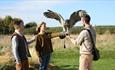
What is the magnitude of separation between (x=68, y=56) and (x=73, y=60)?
2.29 m

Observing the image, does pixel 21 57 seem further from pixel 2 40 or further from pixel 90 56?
pixel 2 40

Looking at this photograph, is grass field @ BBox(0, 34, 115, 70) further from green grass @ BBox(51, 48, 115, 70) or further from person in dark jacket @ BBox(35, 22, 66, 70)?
person in dark jacket @ BBox(35, 22, 66, 70)

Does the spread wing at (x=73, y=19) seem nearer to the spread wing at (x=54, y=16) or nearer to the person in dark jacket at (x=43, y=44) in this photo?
the spread wing at (x=54, y=16)

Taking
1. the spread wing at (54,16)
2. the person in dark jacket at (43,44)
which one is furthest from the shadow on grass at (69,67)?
the spread wing at (54,16)

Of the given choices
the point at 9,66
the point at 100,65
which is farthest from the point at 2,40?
the point at 9,66

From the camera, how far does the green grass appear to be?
17.1m

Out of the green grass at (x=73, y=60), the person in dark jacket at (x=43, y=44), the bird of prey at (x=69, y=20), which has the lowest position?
the green grass at (x=73, y=60)

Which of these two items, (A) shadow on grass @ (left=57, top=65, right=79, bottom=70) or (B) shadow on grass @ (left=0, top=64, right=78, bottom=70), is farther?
(A) shadow on grass @ (left=57, top=65, right=79, bottom=70)

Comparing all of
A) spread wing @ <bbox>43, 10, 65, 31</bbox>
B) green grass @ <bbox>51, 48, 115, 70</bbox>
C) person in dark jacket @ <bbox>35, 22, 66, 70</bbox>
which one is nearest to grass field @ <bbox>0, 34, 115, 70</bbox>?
green grass @ <bbox>51, 48, 115, 70</bbox>

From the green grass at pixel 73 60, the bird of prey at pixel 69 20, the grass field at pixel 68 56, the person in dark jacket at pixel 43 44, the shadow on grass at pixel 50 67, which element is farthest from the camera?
the green grass at pixel 73 60

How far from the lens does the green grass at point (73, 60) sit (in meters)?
17.1

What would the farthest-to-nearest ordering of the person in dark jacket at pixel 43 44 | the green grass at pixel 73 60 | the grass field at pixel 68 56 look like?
the green grass at pixel 73 60 < the grass field at pixel 68 56 < the person in dark jacket at pixel 43 44

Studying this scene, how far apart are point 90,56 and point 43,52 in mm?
2039

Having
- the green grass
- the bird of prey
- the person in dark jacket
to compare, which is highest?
the bird of prey
